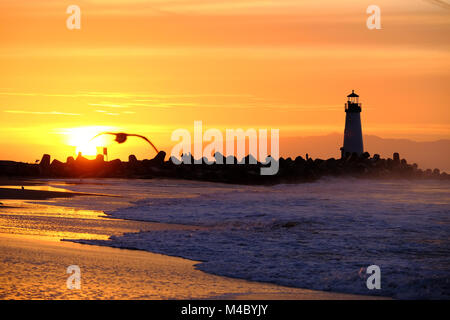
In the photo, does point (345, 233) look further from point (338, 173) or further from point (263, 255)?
point (338, 173)

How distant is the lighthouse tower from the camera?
53000mm

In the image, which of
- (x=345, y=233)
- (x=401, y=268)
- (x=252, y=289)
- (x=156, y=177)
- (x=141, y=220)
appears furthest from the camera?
(x=156, y=177)

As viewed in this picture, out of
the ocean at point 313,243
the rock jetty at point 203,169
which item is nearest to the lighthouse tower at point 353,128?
the rock jetty at point 203,169

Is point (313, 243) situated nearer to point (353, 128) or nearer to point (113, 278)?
point (113, 278)

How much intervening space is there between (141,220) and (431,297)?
8.45 m

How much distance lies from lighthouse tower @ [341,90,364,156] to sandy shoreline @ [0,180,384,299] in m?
46.2

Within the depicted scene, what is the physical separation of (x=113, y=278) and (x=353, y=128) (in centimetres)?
4815

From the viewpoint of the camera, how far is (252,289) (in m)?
6.39

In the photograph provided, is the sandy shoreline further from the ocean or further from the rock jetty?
the rock jetty

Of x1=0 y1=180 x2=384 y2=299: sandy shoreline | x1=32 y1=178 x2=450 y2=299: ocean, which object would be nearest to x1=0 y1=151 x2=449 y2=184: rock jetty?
x1=32 y1=178 x2=450 y2=299: ocean

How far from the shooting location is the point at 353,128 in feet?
174

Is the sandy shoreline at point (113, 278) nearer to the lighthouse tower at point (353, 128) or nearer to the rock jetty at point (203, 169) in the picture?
the rock jetty at point (203, 169)
